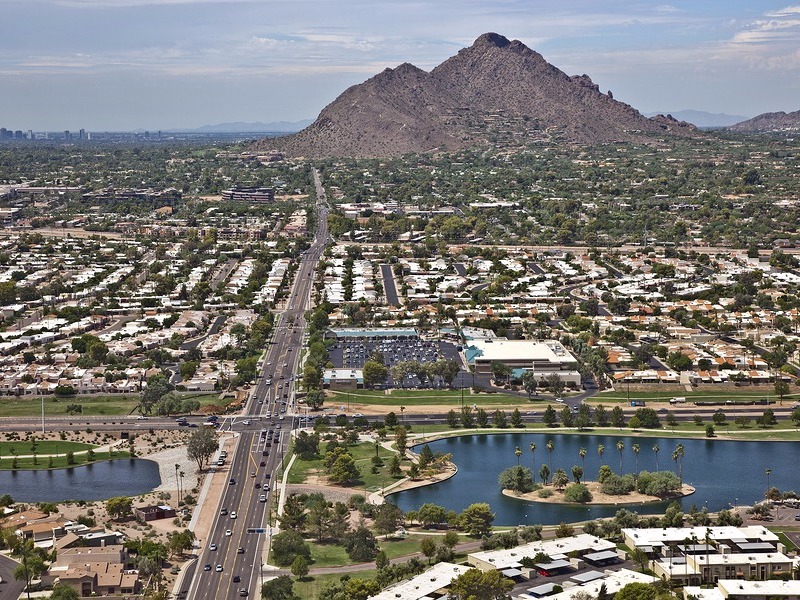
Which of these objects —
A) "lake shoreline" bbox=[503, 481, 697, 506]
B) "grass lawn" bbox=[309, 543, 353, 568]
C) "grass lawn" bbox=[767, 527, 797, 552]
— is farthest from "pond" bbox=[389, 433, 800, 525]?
"grass lawn" bbox=[309, 543, 353, 568]

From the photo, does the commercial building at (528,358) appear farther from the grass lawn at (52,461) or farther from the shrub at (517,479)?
the grass lawn at (52,461)

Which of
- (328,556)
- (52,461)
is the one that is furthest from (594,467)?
(52,461)

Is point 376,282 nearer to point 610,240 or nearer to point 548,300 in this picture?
point 548,300

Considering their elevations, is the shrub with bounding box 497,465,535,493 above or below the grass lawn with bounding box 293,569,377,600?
above

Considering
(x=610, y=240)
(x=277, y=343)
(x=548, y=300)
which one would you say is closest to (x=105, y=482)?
(x=277, y=343)

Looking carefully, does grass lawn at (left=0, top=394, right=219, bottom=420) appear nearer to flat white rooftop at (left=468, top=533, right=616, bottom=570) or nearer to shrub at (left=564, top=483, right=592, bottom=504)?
shrub at (left=564, top=483, right=592, bottom=504)

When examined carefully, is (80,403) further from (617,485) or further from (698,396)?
(698,396)

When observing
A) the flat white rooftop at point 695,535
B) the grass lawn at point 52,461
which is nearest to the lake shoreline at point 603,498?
the flat white rooftop at point 695,535
